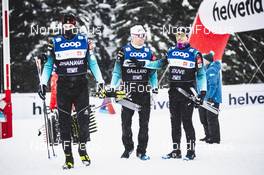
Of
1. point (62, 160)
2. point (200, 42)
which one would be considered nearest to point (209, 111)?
point (62, 160)

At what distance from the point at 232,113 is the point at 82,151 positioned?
347 inches

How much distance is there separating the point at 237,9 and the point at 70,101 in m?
6.78

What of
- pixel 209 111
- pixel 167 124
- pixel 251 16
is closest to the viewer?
pixel 209 111

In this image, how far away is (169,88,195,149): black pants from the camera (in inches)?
290

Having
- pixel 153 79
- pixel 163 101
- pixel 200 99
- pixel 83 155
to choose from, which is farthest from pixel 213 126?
pixel 163 101

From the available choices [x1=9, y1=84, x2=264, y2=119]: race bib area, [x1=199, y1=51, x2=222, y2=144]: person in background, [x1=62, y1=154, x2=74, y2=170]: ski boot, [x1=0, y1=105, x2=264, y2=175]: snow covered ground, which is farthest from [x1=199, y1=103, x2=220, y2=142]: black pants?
[x1=9, y1=84, x2=264, y2=119]: race bib area

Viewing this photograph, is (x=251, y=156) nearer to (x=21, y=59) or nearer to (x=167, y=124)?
(x=167, y=124)

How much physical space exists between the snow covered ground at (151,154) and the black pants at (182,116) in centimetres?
36

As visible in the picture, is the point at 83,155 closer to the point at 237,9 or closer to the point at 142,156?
the point at 142,156

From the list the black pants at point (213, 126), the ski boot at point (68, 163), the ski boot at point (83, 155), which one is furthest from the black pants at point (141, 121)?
the black pants at point (213, 126)

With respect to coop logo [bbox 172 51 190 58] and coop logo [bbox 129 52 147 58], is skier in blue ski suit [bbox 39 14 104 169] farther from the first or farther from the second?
coop logo [bbox 172 51 190 58]

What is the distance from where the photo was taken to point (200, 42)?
1357 centimetres

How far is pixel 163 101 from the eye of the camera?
16.6 m

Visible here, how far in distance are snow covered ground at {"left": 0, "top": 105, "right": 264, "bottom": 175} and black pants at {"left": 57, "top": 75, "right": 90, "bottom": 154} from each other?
0.49 m
